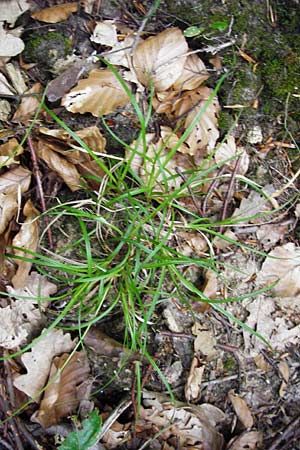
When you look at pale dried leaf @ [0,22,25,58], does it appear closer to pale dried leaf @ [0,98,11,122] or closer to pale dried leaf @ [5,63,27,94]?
pale dried leaf @ [5,63,27,94]

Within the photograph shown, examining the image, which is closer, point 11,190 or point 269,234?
point 11,190

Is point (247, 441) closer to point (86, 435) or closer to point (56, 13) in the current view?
point (86, 435)

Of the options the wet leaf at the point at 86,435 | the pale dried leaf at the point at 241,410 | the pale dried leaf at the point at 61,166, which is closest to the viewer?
the wet leaf at the point at 86,435

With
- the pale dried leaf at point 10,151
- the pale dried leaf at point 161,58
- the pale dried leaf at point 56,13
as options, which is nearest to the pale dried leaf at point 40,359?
the pale dried leaf at point 10,151

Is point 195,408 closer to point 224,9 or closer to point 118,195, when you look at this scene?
point 118,195

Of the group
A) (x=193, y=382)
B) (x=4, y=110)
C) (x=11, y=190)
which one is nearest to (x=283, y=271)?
(x=193, y=382)

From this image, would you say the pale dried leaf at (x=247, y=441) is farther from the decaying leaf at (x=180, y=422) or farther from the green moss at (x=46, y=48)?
the green moss at (x=46, y=48)

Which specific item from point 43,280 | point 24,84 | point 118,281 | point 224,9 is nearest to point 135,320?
point 118,281
